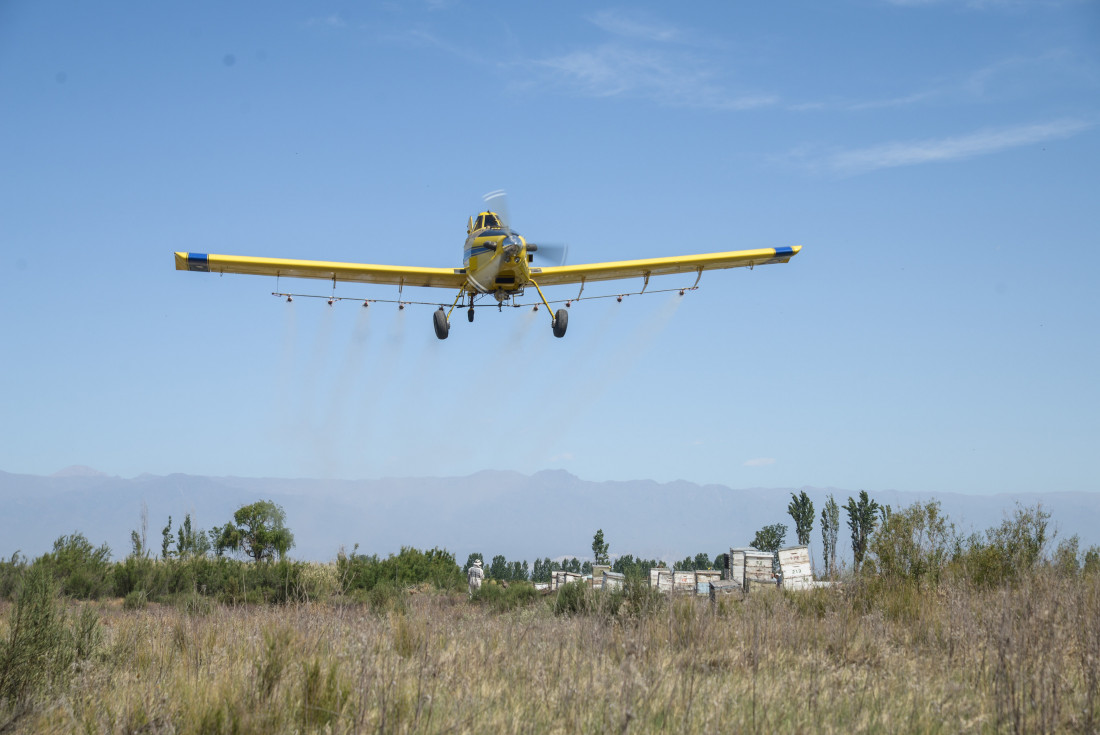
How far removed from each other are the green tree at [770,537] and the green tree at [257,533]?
36963 millimetres

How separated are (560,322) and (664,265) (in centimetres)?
459

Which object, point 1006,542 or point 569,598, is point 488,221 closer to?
point 569,598

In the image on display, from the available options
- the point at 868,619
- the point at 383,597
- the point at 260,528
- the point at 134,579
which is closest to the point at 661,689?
the point at 868,619

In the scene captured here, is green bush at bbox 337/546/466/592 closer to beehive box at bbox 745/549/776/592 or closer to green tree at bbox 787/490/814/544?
beehive box at bbox 745/549/776/592

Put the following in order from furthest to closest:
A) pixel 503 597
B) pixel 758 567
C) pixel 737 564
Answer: pixel 737 564 → pixel 503 597 → pixel 758 567

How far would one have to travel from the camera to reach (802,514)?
74312 mm

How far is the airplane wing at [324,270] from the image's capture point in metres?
24.9

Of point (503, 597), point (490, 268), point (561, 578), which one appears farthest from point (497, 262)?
point (561, 578)

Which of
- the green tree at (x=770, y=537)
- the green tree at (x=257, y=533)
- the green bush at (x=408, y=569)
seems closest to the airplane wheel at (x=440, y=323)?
the green bush at (x=408, y=569)

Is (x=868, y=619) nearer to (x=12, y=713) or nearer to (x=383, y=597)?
(x=12, y=713)

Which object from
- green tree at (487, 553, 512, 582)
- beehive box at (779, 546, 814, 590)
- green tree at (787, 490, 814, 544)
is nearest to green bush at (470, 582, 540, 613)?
beehive box at (779, 546, 814, 590)

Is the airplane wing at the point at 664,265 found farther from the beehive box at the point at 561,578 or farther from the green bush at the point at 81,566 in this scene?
the green bush at the point at 81,566

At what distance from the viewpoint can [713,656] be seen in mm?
9586

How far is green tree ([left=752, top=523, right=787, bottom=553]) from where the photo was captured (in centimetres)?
6981
